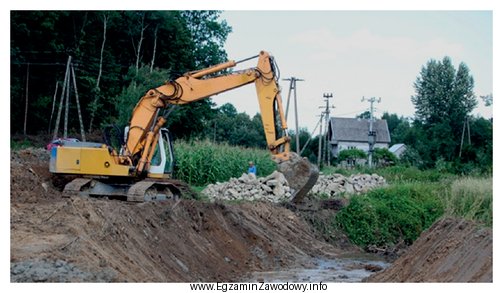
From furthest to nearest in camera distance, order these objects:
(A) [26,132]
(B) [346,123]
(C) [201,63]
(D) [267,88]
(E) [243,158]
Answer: (B) [346,123] < (C) [201,63] < (A) [26,132] < (E) [243,158] < (D) [267,88]

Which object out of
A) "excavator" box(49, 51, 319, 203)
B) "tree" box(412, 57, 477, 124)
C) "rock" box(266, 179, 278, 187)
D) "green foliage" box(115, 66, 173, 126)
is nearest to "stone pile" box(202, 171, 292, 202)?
"rock" box(266, 179, 278, 187)

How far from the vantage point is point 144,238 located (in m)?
13.2

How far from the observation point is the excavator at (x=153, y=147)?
16.1 metres

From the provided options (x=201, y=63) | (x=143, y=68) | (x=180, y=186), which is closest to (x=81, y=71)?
(x=143, y=68)

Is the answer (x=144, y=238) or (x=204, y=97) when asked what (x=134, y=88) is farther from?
(x=144, y=238)

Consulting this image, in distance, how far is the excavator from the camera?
52.8 feet

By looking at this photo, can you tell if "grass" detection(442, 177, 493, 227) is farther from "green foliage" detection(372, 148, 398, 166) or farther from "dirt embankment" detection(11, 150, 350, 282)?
"green foliage" detection(372, 148, 398, 166)

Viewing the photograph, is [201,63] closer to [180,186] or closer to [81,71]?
[81,71]

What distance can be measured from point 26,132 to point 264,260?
21484mm

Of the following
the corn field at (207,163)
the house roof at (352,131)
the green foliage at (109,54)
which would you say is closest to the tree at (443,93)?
the house roof at (352,131)

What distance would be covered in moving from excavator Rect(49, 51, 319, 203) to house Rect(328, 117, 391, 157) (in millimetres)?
53849

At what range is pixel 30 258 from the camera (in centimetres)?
955

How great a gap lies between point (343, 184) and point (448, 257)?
1686cm

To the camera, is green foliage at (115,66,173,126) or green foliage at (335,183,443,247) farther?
green foliage at (115,66,173,126)
